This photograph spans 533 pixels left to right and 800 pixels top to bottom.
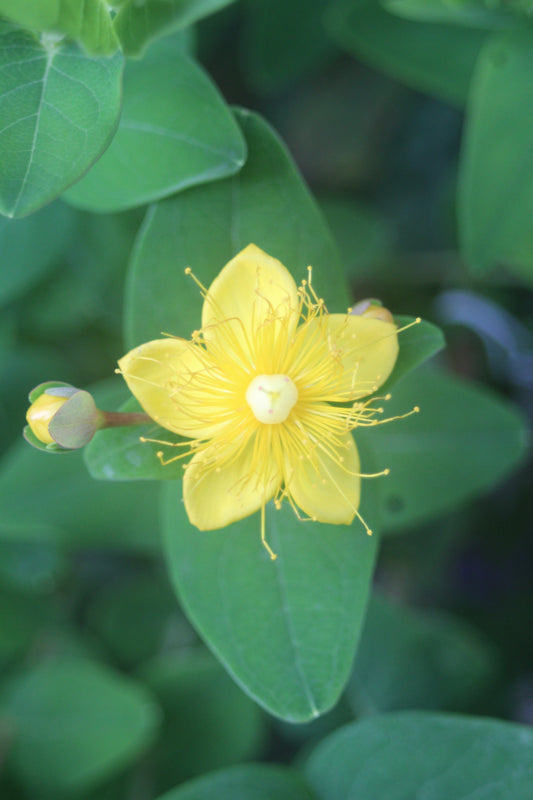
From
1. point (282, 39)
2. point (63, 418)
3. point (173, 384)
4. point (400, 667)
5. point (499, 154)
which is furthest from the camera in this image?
point (282, 39)

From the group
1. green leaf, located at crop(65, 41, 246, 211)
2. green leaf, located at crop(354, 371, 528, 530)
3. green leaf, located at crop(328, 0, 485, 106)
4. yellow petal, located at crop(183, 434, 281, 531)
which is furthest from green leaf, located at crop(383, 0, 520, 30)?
yellow petal, located at crop(183, 434, 281, 531)

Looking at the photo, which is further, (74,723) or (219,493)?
(74,723)

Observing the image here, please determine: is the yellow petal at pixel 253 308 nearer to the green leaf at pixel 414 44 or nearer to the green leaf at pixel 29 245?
the green leaf at pixel 29 245

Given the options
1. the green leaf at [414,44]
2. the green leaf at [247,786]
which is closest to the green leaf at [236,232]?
the green leaf at [414,44]

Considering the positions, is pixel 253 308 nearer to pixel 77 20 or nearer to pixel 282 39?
pixel 77 20

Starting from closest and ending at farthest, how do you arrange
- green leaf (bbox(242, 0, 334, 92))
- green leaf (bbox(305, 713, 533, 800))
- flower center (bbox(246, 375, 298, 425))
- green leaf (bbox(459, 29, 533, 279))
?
flower center (bbox(246, 375, 298, 425)) < green leaf (bbox(305, 713, 533, 800)) < green leaf (bbox(459, 29, 533, 279)) < green leaf (bbox(242, 0, 334, 92))

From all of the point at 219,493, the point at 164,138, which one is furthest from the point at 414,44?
the point at 219,493

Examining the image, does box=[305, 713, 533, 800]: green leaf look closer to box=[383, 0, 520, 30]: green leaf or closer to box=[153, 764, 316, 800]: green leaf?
box=[153, 764, 316, 800]: green leaf
